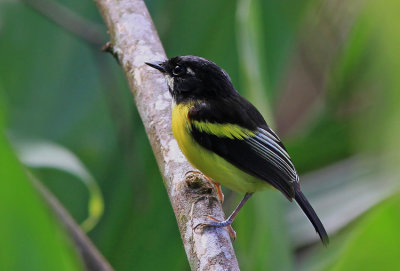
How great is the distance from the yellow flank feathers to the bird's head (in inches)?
8.2

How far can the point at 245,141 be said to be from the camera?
2.71 metres

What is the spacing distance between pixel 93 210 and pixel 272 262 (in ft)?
2.38

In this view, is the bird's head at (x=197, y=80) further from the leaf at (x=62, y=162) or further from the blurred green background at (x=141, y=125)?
the leaf at (x=62, y=162)

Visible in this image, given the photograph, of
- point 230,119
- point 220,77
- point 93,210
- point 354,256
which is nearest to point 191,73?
point 220,77

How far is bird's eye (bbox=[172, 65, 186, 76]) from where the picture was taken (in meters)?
2.88

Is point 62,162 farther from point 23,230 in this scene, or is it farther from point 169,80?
point 23,230

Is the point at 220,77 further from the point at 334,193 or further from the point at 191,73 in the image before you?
the point at 334,193

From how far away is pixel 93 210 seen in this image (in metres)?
2.58

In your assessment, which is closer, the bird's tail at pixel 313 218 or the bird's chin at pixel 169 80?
the bird's tail at pixel 313 218

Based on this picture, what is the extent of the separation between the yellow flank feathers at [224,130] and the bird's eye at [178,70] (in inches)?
11.3

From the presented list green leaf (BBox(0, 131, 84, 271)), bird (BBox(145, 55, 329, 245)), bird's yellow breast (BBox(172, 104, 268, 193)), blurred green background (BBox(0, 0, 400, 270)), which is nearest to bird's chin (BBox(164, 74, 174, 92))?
bird (BBox(145, 55, 329, 245))

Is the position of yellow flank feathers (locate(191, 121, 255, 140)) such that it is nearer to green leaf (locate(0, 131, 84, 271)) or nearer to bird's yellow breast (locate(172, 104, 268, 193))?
bird's yellow breast (locate(172, 104, 268, 193))

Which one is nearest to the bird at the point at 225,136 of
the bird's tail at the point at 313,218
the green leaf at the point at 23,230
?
the bird's tail at the point at 313,218

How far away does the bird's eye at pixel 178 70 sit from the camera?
113 inches
